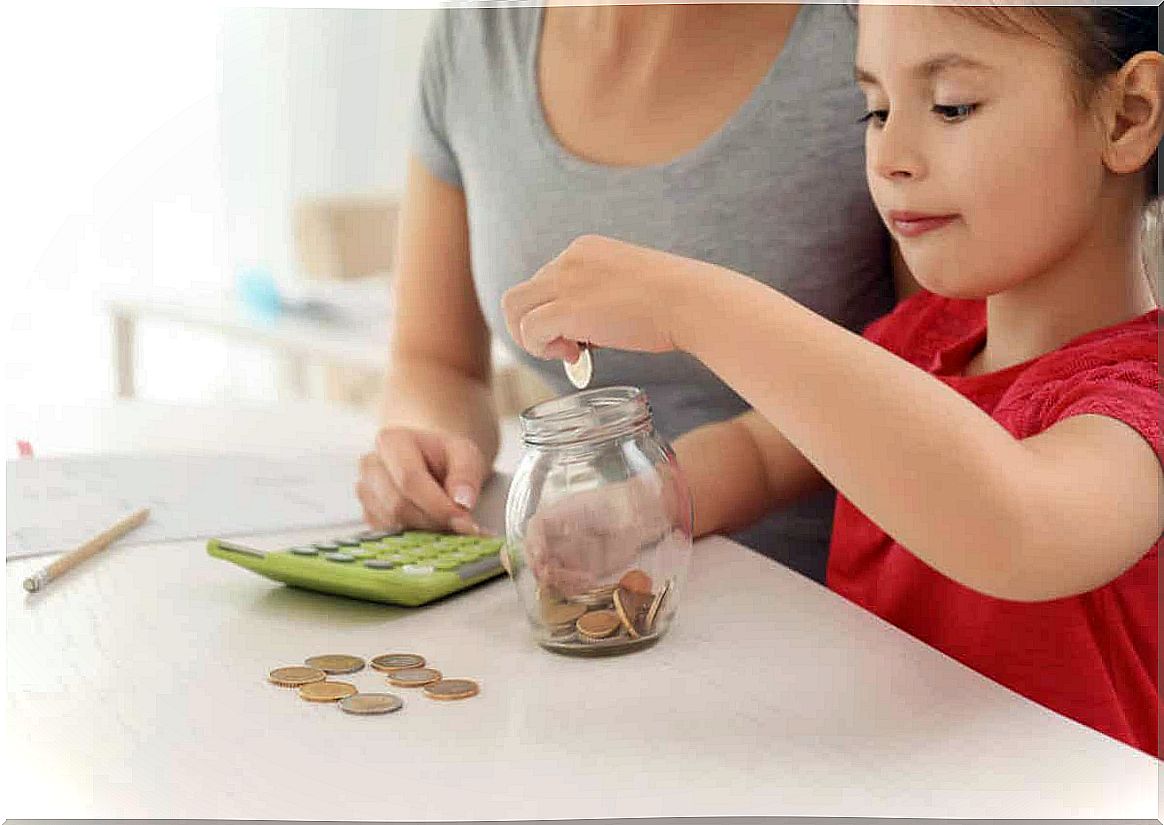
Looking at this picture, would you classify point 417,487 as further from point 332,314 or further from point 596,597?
point 332,314

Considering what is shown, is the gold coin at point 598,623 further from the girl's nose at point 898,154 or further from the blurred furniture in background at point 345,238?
the blurred furniture in background at point 345,238

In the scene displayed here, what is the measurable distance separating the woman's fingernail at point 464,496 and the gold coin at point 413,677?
22cm

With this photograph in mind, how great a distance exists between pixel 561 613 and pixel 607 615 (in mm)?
20

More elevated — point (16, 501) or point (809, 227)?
point (809, 227)

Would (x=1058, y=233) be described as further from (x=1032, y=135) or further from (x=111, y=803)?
(x=111, y=803)

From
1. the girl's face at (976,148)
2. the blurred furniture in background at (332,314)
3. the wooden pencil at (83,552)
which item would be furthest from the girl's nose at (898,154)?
the blurred furniture in background at (332,314)

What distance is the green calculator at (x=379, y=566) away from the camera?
70 cm

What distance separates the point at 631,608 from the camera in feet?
2.06

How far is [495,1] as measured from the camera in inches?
42.8

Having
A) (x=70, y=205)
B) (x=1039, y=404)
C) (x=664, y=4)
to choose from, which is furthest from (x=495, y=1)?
(x=70, y=205)

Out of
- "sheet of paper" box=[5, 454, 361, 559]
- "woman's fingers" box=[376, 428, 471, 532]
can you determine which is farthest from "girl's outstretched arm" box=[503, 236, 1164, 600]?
"sheet of paper" box=[5, 454, 361, 559]

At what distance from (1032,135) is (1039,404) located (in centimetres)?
13

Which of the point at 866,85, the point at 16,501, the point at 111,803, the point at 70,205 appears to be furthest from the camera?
the point at 70,205

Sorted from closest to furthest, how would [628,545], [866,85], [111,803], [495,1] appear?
1. [111,803]
2. [628,545]
3. [866,85]
4. [495,1]
